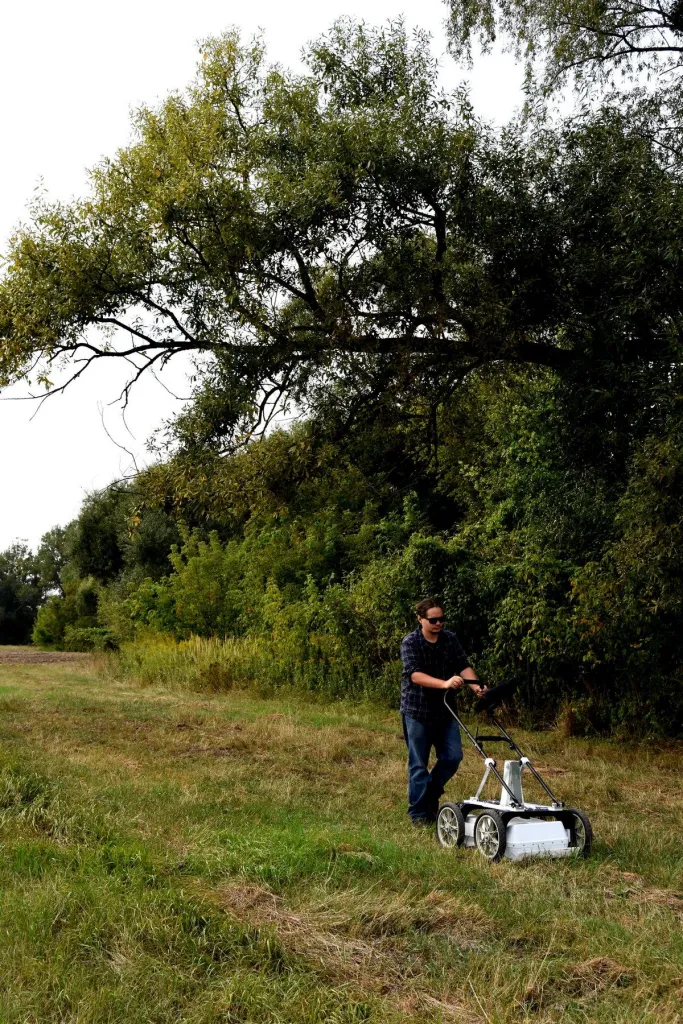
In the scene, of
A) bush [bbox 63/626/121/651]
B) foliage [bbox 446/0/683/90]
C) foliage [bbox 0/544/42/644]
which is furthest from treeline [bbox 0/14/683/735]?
foliage [bbox 0/544/42/644]

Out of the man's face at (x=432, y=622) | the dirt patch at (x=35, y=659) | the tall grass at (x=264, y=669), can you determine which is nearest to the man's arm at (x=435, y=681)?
the man's face at (x=432, y=622)

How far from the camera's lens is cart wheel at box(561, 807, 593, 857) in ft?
21.9

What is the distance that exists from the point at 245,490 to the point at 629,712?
5.87 meters

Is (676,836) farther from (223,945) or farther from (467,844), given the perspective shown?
(223,945)

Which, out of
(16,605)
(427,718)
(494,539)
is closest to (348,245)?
(494,539)

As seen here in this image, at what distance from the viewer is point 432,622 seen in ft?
25.7

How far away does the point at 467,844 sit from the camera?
695 cm

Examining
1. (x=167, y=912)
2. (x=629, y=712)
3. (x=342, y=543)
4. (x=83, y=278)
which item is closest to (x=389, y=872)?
(x=167, y=912)

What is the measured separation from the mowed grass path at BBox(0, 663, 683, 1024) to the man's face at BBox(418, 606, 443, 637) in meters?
1.53

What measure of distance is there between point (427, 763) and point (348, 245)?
731cm

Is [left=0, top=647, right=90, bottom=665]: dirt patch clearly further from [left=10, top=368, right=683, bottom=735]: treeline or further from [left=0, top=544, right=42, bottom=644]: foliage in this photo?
[left=0, top=544, right=42, bottom=644]: foliage

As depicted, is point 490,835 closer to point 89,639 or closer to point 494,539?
point 494,539

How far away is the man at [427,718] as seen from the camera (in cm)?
775

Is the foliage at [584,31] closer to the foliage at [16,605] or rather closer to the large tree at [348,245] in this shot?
the large tree at [348,245]
